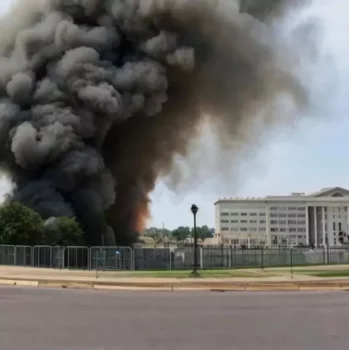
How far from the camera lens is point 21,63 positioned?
4856 centimetres

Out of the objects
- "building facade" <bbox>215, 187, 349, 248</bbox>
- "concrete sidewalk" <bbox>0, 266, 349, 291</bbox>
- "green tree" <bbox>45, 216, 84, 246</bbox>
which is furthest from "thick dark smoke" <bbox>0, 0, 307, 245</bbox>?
"building facade" <bbox>215, 187, 349, 248</bbox>

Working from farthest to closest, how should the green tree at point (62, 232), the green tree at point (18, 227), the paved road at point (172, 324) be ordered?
1. the green tree at point (62, 232)
2. the green tree at point (18, 227)
3. the paved road at point (172, 324)

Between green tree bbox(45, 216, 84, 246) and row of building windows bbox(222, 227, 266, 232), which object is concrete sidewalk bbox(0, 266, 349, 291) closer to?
green tree bbox(45, 216, 84, 246)

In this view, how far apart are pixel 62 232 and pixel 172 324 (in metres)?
31.0

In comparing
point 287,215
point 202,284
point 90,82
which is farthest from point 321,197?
point 202,284

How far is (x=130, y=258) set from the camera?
27500mm

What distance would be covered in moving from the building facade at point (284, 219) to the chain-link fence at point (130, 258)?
72.3 meters

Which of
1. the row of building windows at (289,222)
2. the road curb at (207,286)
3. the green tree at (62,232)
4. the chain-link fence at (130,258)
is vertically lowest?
the road curb at (207,286)

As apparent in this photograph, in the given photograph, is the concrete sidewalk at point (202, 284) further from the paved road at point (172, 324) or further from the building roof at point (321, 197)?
the building roof at point (321, 197)

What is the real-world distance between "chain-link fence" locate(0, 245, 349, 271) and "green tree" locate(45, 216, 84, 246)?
687 centimetres

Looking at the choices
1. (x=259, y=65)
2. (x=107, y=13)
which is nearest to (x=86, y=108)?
(x=107, y=13)

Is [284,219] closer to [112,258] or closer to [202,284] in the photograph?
[112,258]

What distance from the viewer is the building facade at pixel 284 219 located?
11162 cm

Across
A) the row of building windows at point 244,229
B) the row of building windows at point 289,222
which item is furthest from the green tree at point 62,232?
the row of building windows at point 244,229
